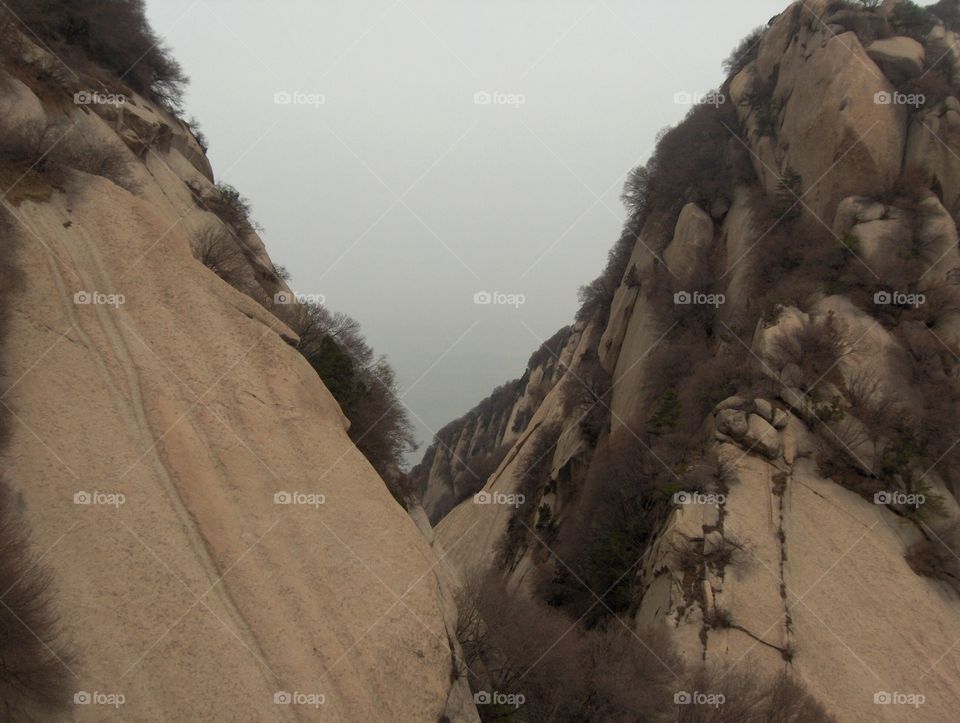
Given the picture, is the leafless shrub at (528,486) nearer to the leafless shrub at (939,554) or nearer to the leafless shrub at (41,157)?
the leafless shrub at (939,554)

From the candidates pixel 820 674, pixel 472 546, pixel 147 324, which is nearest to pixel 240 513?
pixel 147 324

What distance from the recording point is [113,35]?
23.1m

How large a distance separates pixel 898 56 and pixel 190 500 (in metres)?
31.2

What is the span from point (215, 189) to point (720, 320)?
2038 centimetres

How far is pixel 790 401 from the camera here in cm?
2033

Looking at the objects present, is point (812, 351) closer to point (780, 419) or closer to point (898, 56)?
point (780, 419)

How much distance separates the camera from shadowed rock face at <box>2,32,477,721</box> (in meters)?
9.59

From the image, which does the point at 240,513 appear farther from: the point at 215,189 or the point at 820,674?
the point at 215,189

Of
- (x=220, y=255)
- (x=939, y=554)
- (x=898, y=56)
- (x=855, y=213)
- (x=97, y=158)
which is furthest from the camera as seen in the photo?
(x=898, y=56)

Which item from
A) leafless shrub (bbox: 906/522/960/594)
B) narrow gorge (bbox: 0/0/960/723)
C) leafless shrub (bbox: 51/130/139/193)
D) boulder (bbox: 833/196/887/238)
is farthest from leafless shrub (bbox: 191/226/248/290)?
boulder (bbox: 833/196/887/238)

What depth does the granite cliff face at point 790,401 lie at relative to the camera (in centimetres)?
1680

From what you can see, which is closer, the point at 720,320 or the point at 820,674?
the point at 820,674

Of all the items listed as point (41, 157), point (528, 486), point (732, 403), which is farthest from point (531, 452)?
point (41, 157)

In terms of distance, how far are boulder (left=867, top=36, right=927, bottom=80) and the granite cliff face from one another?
0.11 meters
